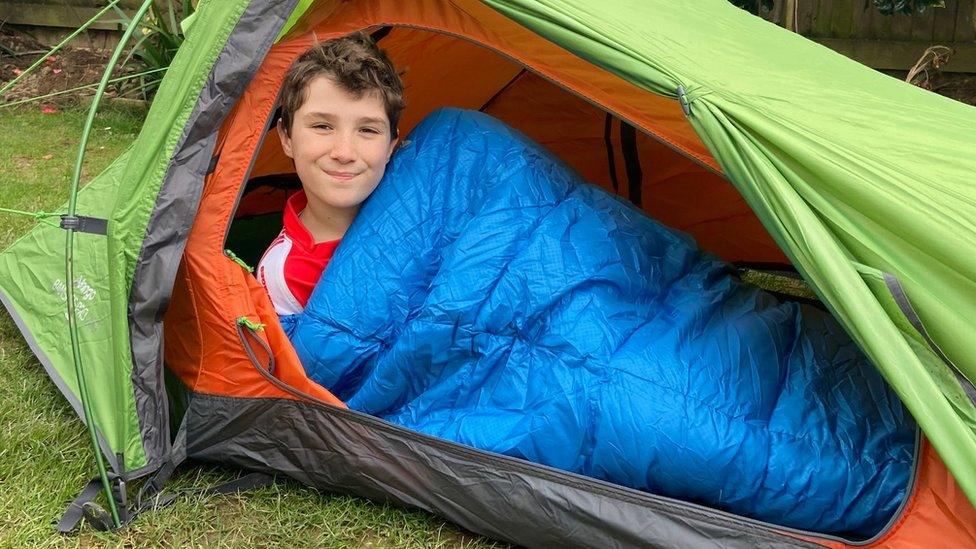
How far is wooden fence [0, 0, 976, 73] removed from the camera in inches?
186

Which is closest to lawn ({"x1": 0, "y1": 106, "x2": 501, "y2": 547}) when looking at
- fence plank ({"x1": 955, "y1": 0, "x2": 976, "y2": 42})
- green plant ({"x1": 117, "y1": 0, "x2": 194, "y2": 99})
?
green plant ({"x1": 117, "y1": 0, "x2": 194, "y2": 99})

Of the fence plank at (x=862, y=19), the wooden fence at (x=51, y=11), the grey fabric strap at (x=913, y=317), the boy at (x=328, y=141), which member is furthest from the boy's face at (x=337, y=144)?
the wooden fence at (x=51, y=11)

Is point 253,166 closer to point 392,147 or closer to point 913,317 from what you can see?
point 392,147

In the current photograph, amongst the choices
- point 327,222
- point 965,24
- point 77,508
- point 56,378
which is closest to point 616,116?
point 327,222

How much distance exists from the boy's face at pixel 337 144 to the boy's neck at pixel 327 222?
0.19 feet

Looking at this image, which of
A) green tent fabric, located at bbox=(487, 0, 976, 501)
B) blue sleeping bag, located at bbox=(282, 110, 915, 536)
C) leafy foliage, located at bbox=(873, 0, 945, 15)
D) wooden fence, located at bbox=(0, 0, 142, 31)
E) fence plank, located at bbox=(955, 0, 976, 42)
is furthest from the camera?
wooden fence, located at bbox=(0, 0, 142, 31)

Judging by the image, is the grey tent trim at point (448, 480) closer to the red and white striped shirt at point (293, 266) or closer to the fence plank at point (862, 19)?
the red and white striped shirt at point (293, 266)

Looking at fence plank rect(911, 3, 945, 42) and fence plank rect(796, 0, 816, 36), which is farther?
fence plank rect(796, 0, 816, 36)

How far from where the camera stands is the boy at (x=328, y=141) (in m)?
2.09

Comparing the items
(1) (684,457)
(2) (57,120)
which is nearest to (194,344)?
(1) (684,457)

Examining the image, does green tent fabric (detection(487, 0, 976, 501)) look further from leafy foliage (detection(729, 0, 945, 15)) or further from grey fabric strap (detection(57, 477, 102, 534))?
leafy foliage (detection(729, 0, 945, 15))

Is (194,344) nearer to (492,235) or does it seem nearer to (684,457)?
(492,235)

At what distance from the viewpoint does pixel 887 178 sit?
1.49 meters

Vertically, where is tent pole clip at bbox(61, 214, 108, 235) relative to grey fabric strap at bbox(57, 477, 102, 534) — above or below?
above
